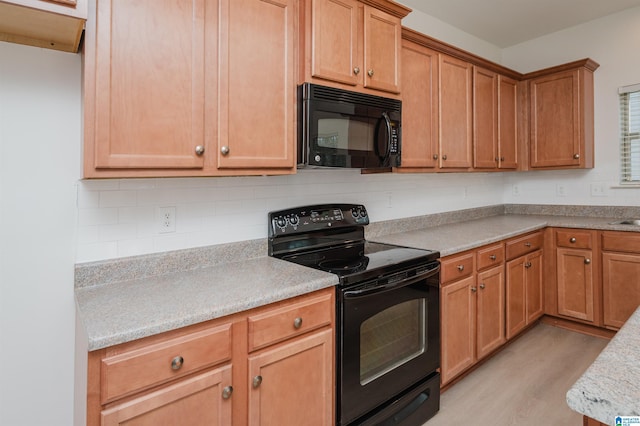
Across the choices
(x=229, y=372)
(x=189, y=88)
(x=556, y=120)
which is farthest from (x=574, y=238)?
(x=189, y=88)

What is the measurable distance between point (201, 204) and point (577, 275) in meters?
3.07

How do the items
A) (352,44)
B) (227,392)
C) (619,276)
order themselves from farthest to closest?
A: (619,276) → (352,44) → (227,392)

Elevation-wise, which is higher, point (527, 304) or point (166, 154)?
point (166, 154)

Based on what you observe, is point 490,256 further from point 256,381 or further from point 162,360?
point 162,360

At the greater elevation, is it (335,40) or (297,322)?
(335,40)

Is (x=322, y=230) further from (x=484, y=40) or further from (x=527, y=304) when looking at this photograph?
(x=484, y=40)

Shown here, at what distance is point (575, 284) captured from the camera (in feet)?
10.4

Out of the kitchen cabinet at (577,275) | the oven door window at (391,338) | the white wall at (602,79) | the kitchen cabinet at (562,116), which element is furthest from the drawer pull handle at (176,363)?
the white wall at (602,79)

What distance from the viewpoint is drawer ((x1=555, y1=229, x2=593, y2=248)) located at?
3062 mm

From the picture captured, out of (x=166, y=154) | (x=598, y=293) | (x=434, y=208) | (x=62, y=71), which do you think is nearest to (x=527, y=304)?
(x=598, y=293)

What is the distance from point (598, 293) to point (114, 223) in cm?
350

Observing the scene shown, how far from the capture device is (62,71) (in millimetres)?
1496

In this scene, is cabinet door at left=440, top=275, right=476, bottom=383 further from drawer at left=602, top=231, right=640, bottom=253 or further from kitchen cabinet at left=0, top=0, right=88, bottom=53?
kitchen cabinet at left=0, top=0, right=88, bottom=53

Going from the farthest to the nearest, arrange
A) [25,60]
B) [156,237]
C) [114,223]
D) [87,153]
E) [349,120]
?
1. [349,120]
2. [156,237]
3. [114,223]
4. [25,60]
5. [87,153]
